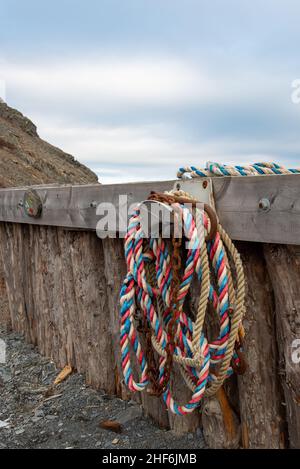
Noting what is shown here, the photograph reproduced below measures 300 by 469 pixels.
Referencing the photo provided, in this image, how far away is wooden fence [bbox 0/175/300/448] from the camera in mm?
2232

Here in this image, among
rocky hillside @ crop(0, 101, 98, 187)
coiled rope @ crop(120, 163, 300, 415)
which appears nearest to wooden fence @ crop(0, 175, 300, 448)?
coiled rope @ crop(120, 163, 300, 415)

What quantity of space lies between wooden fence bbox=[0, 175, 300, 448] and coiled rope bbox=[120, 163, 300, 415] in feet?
0.41

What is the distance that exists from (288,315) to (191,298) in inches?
20.8

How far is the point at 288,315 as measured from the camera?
7.39 ft

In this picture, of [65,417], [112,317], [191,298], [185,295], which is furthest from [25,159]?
[185,295]

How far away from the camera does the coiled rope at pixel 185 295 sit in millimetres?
2230

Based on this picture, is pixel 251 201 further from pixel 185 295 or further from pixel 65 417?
pixel 65 417

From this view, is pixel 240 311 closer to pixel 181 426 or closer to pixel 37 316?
pixel 181 426

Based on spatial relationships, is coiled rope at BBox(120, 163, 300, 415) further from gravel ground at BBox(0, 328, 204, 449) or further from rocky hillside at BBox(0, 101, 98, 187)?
rocky hillside at BBox(0, 101, 98, 187)

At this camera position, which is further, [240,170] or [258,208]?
[240,170]

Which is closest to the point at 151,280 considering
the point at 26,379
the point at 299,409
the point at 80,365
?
the point at 299,409

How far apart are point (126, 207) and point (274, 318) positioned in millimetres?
1084

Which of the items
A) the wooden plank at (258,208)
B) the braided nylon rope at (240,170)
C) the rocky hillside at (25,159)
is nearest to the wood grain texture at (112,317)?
the wooden plank at (258,208)

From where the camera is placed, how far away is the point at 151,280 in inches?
99.2
